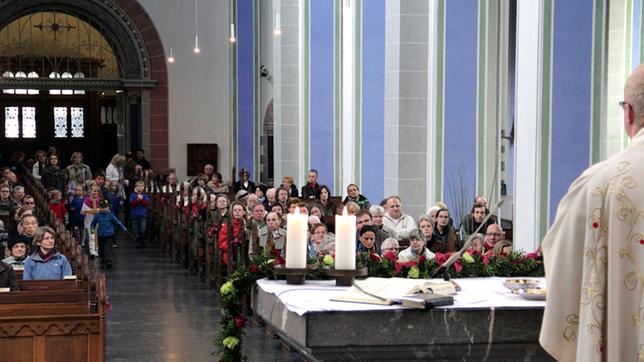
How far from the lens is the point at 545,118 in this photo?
12.0 m

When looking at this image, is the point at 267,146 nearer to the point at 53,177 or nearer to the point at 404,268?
the point at 53,177

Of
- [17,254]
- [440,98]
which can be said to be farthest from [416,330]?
→ [440,98]

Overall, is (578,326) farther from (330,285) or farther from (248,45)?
(248,45)

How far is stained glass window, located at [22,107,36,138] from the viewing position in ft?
99.5

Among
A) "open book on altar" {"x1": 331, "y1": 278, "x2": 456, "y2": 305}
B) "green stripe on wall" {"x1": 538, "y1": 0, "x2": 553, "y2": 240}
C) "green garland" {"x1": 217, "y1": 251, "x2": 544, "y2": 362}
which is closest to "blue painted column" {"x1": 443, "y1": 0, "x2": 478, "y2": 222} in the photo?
"green stripe on wall" {"x1": 538, "y1": 0, "x2": 553, "y2": 240}

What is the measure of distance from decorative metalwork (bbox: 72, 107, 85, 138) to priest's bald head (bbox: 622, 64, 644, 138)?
2806cm

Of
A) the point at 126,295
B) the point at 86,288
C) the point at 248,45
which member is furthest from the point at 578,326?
the point at 248,45

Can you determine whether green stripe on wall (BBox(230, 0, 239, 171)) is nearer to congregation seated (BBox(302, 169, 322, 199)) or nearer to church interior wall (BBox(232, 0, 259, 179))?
church interior wall (BBox(232, 0, 259, 179))

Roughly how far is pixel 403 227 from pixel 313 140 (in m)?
8.74

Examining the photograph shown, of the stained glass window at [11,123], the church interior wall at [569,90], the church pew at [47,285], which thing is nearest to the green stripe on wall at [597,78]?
the church interior wall at [569,90]

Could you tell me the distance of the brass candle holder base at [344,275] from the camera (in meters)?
4.67

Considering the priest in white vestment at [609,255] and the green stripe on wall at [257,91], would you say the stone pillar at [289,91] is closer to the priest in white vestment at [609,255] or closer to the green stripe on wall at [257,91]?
the green stripe on wall at [257,91]

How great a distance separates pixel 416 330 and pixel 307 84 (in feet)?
57.0

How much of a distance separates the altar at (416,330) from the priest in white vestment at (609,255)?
1.81 feet
